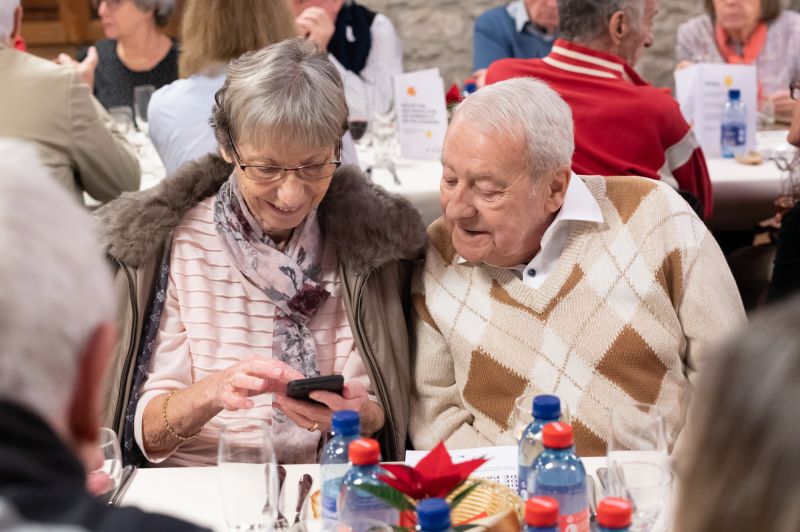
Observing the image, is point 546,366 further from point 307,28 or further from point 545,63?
point 307,28

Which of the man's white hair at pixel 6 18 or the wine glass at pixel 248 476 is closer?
the wine glass at pixel 248 476

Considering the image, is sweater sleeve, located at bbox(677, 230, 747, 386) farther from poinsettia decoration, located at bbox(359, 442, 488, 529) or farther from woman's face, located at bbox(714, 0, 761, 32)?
woman's face, located at bbox(714, 0, 761, 32)

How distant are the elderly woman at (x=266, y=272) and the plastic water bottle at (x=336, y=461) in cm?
44

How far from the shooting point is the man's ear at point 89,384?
0.99 metres

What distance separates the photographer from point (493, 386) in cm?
234

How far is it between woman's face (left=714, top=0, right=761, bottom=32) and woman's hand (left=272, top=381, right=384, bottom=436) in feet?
13.7

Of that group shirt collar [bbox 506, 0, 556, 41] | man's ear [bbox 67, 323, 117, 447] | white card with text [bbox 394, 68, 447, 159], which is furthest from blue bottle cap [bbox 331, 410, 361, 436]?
shirt collar [bbox 506, 0, 556, 41]

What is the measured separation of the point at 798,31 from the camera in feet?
18.5

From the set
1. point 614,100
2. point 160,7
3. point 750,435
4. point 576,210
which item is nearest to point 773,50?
point 614,100

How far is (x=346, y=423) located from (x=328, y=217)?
32.5 inches

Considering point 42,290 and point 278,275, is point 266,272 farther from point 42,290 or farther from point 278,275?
point 42,290

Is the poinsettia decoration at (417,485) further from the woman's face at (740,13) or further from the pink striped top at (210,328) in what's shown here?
the woman's face at (740,13)

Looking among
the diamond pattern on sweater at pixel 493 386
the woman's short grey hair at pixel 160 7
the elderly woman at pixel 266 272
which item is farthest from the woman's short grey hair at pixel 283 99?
the woman's short grey hair at pixel 160 7

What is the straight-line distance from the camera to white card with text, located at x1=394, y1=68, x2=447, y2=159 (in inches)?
165
